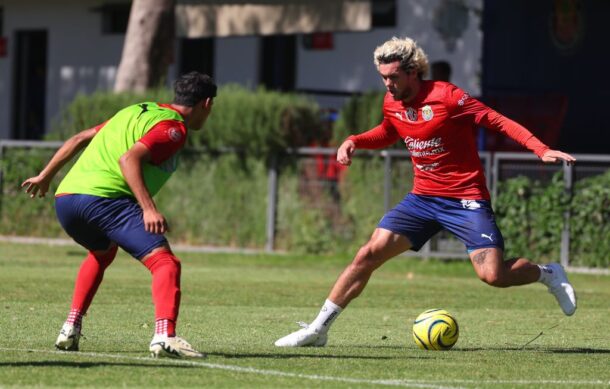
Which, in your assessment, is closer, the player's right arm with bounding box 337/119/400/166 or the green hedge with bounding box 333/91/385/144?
the player's right arm with bounding box 337/119/400/166

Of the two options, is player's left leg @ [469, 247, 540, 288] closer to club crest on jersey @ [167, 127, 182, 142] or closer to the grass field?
the grass field

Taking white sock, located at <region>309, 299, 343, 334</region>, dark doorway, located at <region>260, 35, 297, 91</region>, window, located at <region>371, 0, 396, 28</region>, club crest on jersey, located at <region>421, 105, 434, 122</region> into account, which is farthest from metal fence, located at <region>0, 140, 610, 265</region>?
white sock, located at <region>309, 299, 343, 334</region>

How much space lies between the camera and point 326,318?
1020cm

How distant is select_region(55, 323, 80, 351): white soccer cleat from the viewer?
9344 mm

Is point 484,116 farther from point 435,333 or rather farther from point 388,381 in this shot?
point 388,381

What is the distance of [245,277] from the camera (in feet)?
57.1

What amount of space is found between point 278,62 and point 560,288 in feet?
60.6

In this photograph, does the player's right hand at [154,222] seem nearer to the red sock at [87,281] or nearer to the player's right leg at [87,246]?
the player's right leg at [87,246]

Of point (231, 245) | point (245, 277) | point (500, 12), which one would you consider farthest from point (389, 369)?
point (500, 12)

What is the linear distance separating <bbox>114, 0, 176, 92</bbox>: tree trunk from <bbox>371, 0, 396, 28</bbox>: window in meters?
3.55

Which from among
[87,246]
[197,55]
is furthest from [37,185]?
[197,55]

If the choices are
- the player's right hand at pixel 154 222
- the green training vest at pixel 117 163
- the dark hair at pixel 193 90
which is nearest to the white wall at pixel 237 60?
the dark hair at pixel 193 90

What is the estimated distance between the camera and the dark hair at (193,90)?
932 cm

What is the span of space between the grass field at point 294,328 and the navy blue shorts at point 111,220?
67cm
